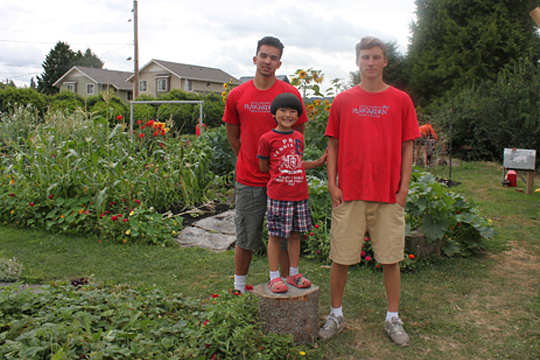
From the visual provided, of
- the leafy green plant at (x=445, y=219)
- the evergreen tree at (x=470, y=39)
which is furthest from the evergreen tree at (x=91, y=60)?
the leafy green plant at (x=445, y=219)

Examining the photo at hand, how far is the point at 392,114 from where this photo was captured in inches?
95.2

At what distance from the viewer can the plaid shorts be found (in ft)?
8.09

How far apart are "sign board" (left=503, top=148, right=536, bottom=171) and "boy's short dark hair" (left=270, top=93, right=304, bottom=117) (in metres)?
6.40

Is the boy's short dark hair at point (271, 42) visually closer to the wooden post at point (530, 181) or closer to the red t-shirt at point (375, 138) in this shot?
the red t-shirt at point (375, 138)

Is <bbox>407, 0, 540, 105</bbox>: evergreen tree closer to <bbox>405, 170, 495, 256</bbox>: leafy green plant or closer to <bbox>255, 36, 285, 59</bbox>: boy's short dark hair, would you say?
<bbox>405, 170, 495, 256</bbox>: leafy green plant

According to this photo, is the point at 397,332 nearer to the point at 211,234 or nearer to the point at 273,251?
the point at 273,251

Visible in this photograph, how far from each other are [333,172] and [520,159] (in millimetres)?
6298

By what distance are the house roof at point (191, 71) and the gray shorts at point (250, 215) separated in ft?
114

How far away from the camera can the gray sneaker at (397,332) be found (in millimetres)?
2527

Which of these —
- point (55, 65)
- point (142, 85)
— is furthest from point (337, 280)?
point (55, 65)

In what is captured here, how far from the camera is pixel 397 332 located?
101 inches

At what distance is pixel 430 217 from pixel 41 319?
3.18 m

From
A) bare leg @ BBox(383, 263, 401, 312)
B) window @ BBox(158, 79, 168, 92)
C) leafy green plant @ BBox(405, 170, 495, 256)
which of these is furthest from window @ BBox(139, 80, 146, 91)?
bare leg @ BBox(383, 263, 401, 312)

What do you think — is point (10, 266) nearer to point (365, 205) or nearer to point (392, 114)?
point (365, 205)
